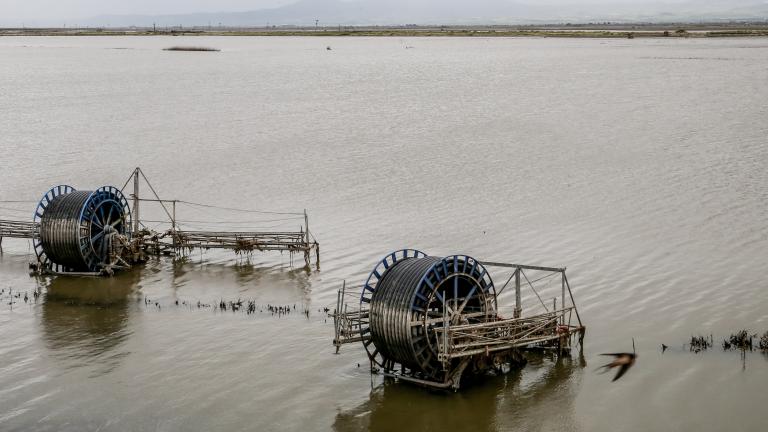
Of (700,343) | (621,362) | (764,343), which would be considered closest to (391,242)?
(621,362)

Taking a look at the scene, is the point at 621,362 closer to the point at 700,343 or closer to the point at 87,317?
the point at 700,343

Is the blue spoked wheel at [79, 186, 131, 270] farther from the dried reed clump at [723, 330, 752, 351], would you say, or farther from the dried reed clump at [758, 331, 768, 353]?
the dried reed clump at [758, 331, 768, 353]

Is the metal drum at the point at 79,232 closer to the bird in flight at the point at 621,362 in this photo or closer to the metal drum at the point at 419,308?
the metal drum at the point at 419,308

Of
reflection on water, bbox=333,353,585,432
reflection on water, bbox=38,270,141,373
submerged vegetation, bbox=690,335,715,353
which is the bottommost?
reflection on water, bbox=333,353,585,432

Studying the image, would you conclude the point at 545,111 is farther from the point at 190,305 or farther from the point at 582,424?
the point at 582,424

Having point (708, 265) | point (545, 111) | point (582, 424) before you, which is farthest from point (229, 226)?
point (545, 111)

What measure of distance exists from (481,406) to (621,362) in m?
4.18

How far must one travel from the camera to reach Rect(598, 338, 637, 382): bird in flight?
21.1 m

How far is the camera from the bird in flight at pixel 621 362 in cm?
2114

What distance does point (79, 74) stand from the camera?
377 ft

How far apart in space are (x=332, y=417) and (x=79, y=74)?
344 ft

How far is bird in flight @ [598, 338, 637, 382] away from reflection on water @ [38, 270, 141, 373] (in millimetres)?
11654

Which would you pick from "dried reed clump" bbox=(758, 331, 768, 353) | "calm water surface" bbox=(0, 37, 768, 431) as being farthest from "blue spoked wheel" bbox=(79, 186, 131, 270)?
"dried reed clump" bbox=(758, 331, 768, 353)

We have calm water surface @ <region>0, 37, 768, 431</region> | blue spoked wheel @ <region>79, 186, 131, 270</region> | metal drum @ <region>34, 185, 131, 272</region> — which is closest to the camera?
calm water surface @ <region>0, 37, 768, 431</region>
